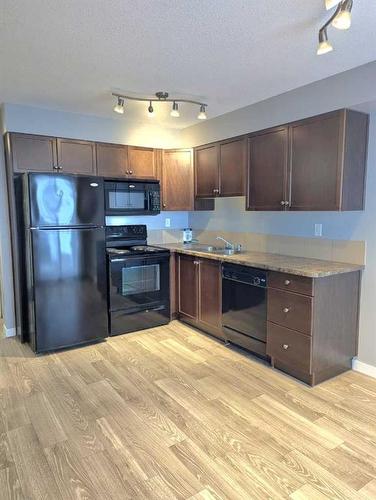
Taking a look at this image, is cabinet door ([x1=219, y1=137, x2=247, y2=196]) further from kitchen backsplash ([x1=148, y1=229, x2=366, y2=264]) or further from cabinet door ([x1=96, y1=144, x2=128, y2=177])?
cabinet door ([x1=96, y1=144, x2=128, y2=177])

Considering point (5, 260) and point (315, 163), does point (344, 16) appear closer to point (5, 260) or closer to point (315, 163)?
point (315, 163)

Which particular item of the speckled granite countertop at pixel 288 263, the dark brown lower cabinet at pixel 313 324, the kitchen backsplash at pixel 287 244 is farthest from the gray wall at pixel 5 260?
the dark brown lower cabinet at pixel 313 324

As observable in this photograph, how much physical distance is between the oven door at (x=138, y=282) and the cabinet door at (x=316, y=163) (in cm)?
172

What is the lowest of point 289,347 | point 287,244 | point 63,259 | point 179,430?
point 179,430

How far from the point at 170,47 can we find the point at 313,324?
220 cm

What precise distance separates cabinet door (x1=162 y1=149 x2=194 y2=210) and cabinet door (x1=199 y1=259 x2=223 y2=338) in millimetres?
974

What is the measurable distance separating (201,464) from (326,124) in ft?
8.38

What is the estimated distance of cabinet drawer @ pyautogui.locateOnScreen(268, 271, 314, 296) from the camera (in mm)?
2601

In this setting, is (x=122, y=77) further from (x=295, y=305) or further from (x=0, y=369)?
(x=0, y=369)

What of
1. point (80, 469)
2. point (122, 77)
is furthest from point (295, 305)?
point (122, 77)

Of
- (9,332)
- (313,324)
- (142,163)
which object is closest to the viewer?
(313,324)

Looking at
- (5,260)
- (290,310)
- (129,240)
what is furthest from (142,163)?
(290,310)

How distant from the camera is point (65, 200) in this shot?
3299mm

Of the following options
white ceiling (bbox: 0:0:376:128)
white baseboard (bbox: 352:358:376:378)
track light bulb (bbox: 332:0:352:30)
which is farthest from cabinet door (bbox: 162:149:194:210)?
track light bulb (bbox: 332:0:352:30)
